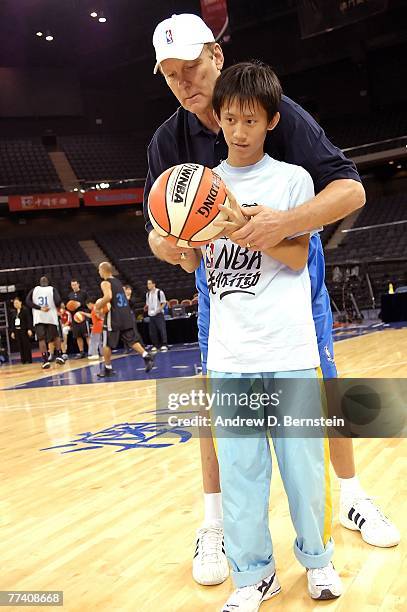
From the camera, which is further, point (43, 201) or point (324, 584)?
point (43, 201)

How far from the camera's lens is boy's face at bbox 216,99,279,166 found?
5.13ft

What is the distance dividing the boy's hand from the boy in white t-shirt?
0.11m

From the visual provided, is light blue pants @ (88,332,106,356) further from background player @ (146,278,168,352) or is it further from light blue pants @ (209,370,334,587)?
light blue pants @ (209,370,334,587)

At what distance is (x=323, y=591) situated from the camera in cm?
167

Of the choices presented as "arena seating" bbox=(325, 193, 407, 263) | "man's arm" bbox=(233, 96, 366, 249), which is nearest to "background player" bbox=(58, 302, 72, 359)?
"arena seating" bbox=(325, 193, 407, 263)

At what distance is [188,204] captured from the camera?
1552 millimetres

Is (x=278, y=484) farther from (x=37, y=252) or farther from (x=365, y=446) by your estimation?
(x=37, y=252)

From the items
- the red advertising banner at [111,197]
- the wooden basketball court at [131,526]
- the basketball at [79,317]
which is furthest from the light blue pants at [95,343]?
the red advertising banner at [111,197]

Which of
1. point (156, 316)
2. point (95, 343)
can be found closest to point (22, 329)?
point (95, 343)

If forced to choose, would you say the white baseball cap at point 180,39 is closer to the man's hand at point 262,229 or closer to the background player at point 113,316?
the man's hand at point 262,229

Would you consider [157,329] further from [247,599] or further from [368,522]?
[247,599]

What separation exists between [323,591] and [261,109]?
131 cm

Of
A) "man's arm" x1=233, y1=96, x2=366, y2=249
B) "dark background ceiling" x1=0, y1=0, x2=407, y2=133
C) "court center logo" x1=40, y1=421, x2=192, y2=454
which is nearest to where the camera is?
"man's arm" x1=233, y1=96, x2=366, y2=249

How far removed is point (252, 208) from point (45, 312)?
10014 millimetres
